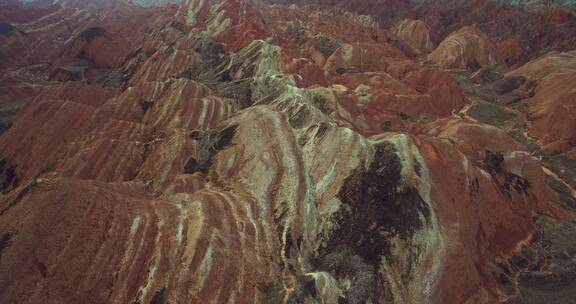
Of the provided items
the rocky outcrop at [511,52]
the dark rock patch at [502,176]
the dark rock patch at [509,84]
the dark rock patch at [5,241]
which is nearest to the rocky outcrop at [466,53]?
the rocky outcrop at [511,52]

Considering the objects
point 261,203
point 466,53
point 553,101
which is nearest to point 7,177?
point 261,203

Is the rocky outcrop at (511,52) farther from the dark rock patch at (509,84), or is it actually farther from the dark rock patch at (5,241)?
the dark rock patch at (5,241)

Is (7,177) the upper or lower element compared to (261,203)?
lower

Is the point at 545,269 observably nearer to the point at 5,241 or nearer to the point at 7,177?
the point at 5,241

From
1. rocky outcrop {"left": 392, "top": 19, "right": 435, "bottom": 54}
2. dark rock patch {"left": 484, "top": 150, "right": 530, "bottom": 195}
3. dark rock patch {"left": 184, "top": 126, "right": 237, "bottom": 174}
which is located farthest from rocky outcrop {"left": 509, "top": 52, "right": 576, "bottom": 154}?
rocky outcrop {"left": 392, "top": 19, "right": 435, "bottom": 54}

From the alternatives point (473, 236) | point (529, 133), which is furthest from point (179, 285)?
point (529, 133)

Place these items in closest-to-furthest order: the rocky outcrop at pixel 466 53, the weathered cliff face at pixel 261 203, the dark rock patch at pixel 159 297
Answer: the dark rock patch at pixel 159 297
the weathered cliff face at pixel 261 203
the rocky outcrop at pixel 466 53

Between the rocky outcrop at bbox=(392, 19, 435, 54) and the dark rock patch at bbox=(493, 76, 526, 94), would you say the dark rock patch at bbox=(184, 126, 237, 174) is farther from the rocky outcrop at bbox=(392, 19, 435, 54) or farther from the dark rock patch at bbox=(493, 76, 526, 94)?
the rocky outcrop at bbox=(392, 19, 435, 54)
